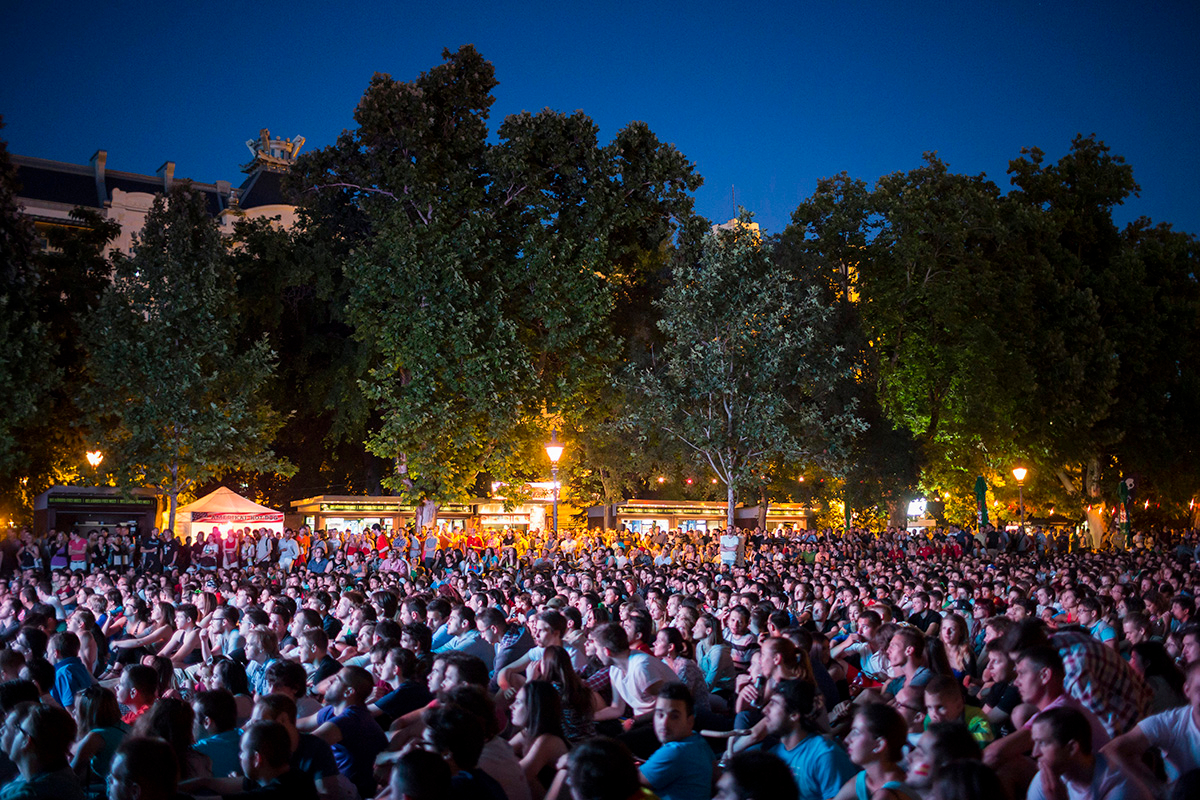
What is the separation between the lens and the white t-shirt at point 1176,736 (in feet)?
14.2

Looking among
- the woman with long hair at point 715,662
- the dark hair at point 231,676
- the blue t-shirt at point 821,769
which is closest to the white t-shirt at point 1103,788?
the blue t-shirt at point 821,769

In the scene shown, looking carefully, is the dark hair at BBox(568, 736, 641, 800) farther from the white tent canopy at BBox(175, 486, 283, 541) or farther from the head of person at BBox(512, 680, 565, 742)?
the white tent canopy at BBox(175, 486, 283, 541)

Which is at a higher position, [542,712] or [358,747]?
[542,712]

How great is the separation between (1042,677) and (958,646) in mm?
3173

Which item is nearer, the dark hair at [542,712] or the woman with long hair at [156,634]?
the dark hair at [542,712]

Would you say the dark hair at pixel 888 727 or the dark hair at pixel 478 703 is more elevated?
the dark hair at pixel 888 727

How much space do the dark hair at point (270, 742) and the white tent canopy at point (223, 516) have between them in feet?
76.7

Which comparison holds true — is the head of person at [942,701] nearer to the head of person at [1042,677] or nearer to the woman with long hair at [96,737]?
the head of person at [1042,677]

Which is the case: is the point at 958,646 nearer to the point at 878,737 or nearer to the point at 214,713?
the point at 878,737

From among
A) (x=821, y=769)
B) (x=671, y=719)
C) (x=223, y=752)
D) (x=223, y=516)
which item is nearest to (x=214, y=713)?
(x=223, y=752)

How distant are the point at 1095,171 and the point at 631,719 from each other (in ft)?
137

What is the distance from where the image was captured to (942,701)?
203 inches

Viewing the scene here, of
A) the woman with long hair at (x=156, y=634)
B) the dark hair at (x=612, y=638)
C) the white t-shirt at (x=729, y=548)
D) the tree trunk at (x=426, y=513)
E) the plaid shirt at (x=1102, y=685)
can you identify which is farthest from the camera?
the tree trunk at (x=426, y=513)

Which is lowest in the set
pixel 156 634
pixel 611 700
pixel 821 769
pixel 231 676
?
pixel 156 634
